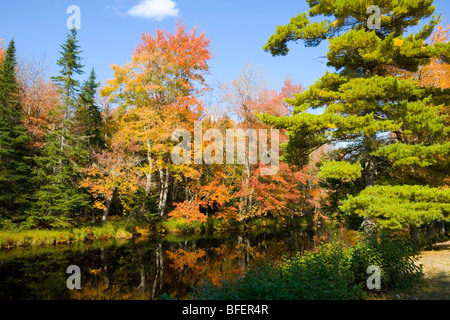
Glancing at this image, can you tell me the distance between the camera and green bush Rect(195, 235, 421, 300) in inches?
182

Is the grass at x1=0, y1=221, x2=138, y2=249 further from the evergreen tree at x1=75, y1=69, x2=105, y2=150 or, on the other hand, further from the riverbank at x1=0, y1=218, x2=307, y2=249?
the evergreen tree at x1=75, y1=69, x2=105, y2=150

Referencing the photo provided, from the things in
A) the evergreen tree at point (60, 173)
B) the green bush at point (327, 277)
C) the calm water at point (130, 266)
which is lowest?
the calm water at point (130, 266)

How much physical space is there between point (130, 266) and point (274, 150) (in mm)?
12934

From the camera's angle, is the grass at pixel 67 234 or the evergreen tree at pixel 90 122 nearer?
the grass at pixel 67 234

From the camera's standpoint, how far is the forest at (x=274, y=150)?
7465 millimetres

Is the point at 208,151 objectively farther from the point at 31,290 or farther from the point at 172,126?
the point at 31,290

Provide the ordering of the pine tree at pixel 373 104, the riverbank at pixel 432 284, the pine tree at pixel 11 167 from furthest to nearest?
the pine tree at pixel 11 167 < the pine tree at pixel 373 104 < the riverbank at pixel 432 284

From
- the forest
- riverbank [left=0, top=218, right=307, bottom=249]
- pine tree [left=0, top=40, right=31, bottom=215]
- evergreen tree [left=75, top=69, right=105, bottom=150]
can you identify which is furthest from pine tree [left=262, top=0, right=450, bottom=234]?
evergreen tree [left=75, top=69, right=105, bottom=150]

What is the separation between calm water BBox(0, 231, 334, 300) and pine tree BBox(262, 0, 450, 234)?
15.0 ft

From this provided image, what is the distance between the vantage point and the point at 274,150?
65.2 feet

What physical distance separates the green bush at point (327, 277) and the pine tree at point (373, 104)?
4.07 ft

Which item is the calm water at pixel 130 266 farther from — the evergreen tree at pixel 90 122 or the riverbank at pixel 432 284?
the evergreen tree at pixel 90 122

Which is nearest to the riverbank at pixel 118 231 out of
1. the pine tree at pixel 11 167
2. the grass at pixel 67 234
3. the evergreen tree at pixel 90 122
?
the grass at pixel 67 234
